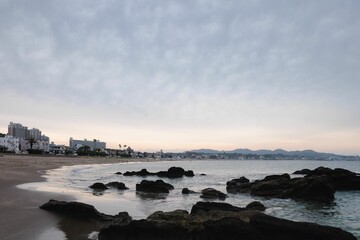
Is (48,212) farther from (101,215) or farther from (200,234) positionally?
(200,234)

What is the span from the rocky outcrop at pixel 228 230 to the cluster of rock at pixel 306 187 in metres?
18.1

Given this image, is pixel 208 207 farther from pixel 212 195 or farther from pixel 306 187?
pixel 306 187

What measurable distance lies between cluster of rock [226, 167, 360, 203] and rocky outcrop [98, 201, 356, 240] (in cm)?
1805

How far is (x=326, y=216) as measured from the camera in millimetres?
21188

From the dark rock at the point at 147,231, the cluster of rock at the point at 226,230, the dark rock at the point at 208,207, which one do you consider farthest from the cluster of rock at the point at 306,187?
the dark rock at the point at 147,231

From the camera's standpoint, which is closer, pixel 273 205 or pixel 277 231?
pixel 277 231

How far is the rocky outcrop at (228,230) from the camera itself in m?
11.3

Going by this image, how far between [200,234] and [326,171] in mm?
35850

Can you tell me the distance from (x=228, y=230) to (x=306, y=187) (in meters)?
20.0

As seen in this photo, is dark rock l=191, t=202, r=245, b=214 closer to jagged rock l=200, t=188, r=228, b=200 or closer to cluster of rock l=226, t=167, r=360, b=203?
jagged rock l=200, t=188, r=228, b=200

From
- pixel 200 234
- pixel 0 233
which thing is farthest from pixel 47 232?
pixel 200 234

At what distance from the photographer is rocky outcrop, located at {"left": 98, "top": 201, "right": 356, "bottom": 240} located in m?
11.3

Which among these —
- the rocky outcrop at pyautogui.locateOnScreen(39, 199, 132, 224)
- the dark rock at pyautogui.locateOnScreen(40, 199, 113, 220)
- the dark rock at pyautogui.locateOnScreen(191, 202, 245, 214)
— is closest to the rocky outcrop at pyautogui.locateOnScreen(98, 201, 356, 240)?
the rocky outcrop at pyautogui.locateOnScreen(39, 199, 132, 224)

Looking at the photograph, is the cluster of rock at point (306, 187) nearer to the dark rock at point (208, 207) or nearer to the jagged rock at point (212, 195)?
the jagged rock at point (212, 195)
